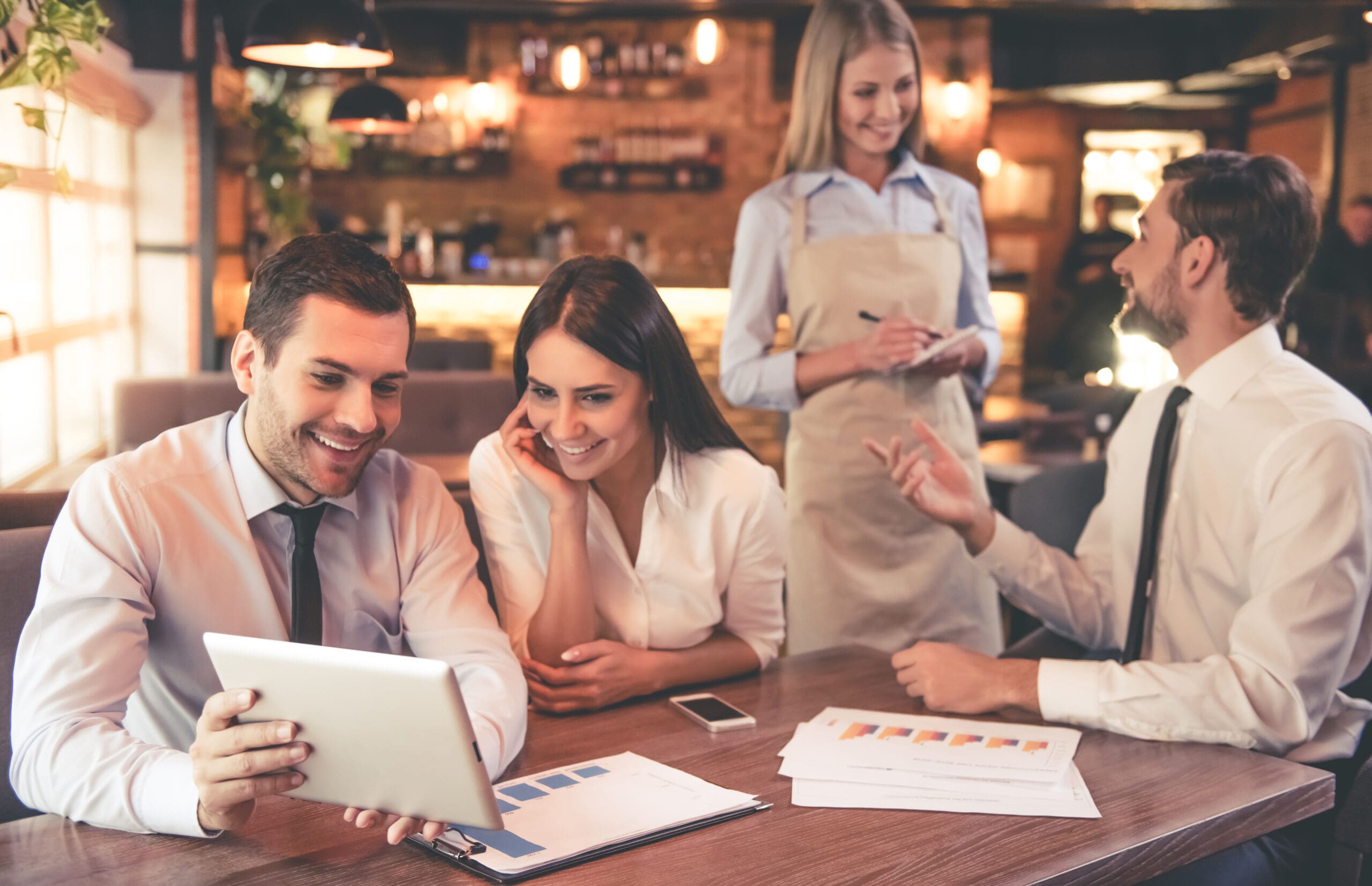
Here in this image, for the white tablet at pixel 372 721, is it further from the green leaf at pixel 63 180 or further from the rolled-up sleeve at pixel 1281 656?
the green leaf at pixel 63 180

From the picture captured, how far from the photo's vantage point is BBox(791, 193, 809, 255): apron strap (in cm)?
261

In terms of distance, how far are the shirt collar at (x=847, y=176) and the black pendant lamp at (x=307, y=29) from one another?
1.48m

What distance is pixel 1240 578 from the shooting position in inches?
73.7

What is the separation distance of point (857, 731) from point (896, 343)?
1.01 m

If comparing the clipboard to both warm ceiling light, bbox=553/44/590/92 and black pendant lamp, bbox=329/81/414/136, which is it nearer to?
black pendant lamp, bbox=329/81/414/136

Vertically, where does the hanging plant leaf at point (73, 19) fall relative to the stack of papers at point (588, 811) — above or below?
above

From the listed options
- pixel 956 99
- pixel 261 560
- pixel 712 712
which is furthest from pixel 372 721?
pixel 956 99

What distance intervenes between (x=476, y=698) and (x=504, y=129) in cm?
779

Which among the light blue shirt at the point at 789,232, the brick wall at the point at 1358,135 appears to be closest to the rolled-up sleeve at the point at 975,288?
the light blue shirt at the point at 789,232

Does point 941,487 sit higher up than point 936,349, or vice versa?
point 936,349

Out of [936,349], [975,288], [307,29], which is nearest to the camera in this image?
[936,349]

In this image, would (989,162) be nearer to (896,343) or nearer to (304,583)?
(896,343)

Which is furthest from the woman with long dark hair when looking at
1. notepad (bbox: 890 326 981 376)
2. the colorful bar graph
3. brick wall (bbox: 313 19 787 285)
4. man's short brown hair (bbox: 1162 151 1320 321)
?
brick wall (bbox: 313 19 787 285)

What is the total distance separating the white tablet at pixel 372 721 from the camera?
3.67 feet
